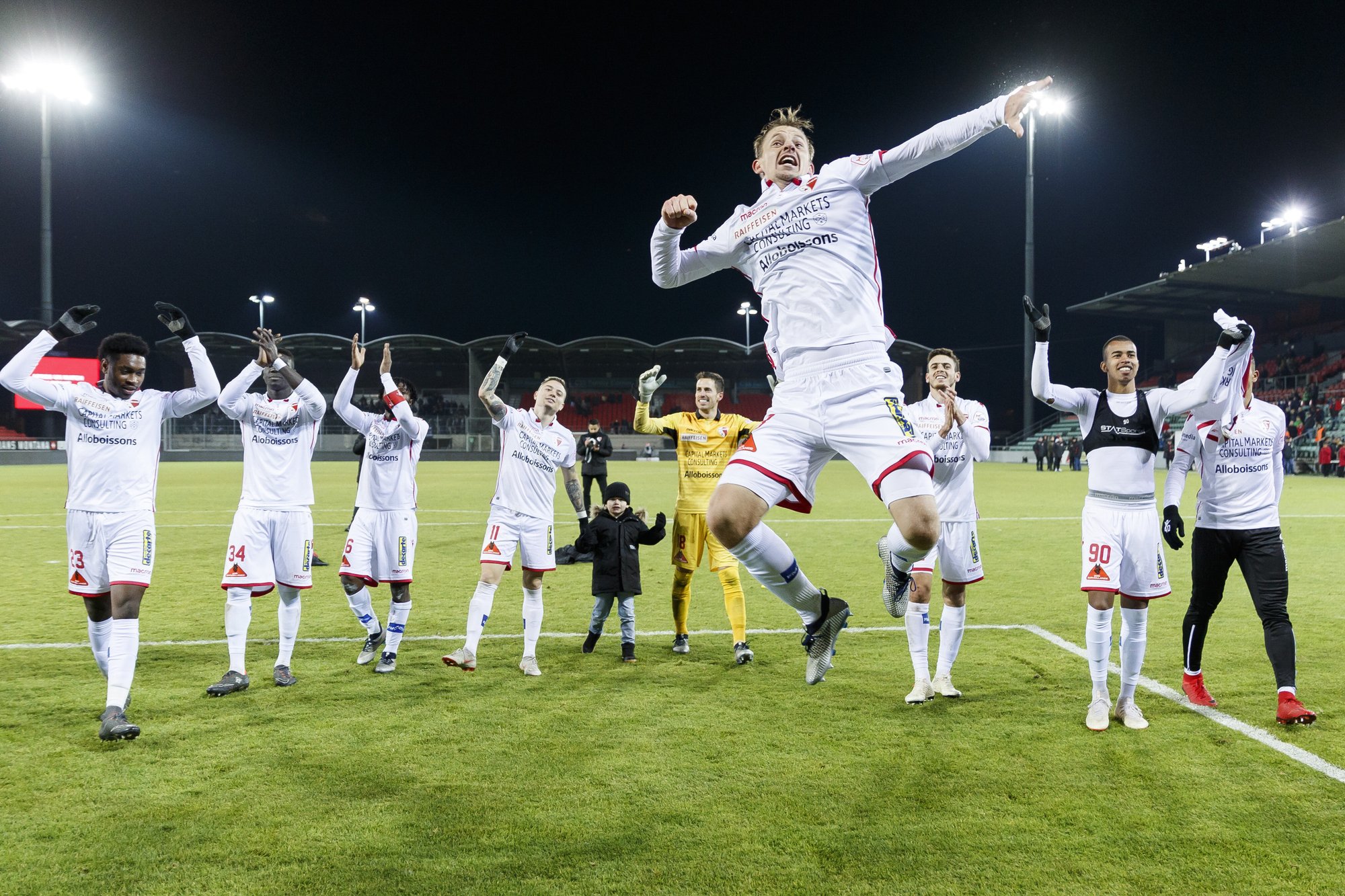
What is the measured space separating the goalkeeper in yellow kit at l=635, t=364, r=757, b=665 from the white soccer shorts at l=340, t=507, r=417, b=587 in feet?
7.00

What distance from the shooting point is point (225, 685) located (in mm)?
5730

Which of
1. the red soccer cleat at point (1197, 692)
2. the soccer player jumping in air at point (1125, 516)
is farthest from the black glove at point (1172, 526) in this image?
the red soccer cleat at point (1197, 692)

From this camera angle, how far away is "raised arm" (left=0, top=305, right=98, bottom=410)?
5062mm

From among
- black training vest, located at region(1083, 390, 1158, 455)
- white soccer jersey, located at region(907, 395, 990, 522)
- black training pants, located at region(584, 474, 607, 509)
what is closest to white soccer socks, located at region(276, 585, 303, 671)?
white soccer jersey, located at region(907, 395, 990, 522)

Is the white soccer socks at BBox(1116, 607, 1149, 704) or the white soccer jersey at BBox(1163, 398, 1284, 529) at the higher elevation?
the white soccer jersey at BBox(1163, 398, 1284, 529)

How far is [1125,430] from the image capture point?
16.4 ft

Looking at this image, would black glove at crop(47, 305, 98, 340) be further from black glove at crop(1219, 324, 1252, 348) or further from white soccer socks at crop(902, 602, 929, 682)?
black glove at crop(1219, 324, 1252, 348)

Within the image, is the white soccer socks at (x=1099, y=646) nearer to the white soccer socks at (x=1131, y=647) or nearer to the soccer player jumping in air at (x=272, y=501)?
the white soccer socks at (x=1131, y=647)

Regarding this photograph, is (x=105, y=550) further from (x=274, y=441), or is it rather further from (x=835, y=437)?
(x=835, y=437)

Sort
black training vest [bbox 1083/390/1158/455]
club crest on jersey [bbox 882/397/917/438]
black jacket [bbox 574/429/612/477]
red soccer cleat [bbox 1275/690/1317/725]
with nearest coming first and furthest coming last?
→ club crest on jersey [bbox 882/397/917/438], red soccer cleat [bbox 1275/690/1317/725], black training vest [bbox 1083/390/1158/455], black jacket [bbox 574/429/612/477]

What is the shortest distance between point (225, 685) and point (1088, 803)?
531 cm

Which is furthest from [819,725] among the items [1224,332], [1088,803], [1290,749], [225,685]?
[225,685]

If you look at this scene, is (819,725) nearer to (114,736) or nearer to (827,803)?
(827,803)

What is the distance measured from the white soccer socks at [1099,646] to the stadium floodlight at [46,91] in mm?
47311
